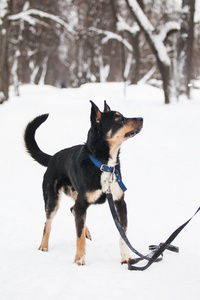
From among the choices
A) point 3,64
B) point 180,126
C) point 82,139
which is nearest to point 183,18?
point 180,126

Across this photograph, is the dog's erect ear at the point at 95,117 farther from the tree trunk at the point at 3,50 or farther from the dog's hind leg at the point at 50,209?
the tree trunk at the point at 3,50

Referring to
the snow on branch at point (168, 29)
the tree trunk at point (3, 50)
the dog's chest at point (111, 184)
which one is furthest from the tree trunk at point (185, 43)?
the dog's chest at point (111, 184)

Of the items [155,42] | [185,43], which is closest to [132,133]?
[185,43]

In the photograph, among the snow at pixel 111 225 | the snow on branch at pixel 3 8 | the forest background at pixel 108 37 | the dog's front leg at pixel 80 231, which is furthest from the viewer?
the snow on branch at pixel 3 8

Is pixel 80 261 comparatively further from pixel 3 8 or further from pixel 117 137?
pixel 3 8

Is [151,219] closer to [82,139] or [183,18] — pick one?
[82,139]

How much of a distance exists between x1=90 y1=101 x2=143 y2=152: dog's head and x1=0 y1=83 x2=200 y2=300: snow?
124 centimetres

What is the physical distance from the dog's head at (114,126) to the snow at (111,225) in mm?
1239

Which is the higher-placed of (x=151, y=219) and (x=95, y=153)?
(x=95, y=153)

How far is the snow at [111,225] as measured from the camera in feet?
11.2

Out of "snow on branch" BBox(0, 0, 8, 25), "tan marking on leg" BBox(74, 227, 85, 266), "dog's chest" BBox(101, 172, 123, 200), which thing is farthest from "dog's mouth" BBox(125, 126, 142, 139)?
"snow on branch" BBox(0, 0, 8, 25)

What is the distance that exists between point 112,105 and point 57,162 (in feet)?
40.9

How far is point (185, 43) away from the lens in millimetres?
15609

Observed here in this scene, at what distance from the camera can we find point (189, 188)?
7102 millimetres
